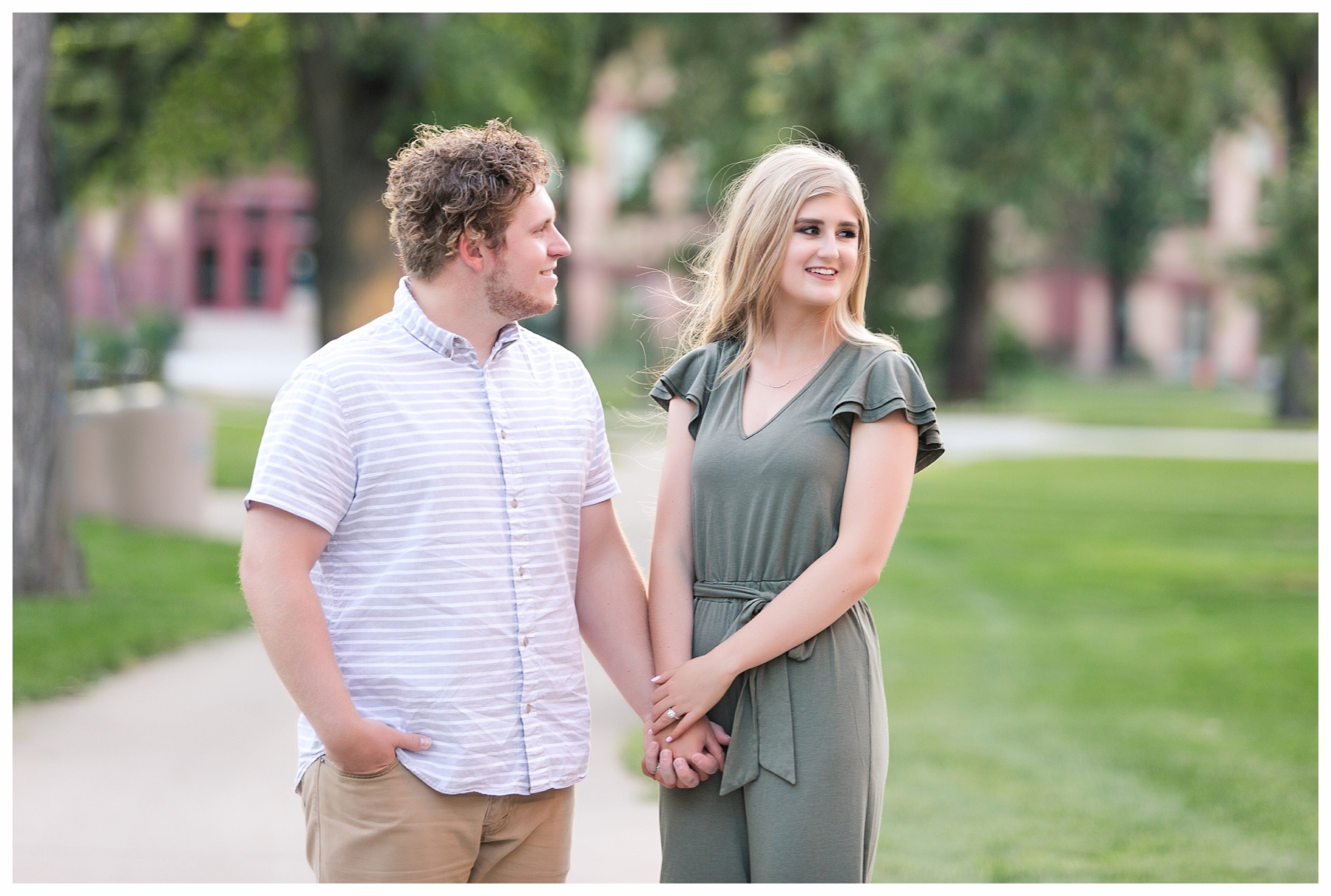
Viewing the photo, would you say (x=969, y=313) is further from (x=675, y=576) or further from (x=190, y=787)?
(x=675, y=576)

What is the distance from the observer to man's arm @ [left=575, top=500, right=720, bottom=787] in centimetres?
289

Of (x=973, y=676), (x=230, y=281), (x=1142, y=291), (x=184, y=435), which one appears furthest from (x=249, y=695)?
(x=1142, y=291)

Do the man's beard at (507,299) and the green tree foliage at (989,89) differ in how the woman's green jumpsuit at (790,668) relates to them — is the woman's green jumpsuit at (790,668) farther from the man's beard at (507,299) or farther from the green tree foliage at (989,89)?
the green tree foliage at (989,89)

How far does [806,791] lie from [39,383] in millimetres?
7312

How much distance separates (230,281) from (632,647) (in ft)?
146

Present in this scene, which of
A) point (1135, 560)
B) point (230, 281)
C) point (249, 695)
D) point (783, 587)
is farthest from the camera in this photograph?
point (230, 281)

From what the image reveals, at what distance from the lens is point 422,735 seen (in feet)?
8.65

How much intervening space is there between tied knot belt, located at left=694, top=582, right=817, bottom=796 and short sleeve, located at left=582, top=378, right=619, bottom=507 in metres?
0.35

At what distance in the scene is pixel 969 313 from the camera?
3142 cm

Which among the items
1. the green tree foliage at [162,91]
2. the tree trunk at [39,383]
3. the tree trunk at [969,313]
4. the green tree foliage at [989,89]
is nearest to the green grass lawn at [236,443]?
the green tree foliage at [162,91]

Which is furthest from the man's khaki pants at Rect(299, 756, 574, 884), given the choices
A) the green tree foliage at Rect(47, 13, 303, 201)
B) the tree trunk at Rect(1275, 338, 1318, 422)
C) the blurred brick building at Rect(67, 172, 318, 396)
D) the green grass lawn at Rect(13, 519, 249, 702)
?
the blurred brick building at Rect(67, 172, 318, 396)

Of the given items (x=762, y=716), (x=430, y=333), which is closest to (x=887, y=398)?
(x=762, y=716)

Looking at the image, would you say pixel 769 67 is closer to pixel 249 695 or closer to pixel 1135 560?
pixel 1135 560
